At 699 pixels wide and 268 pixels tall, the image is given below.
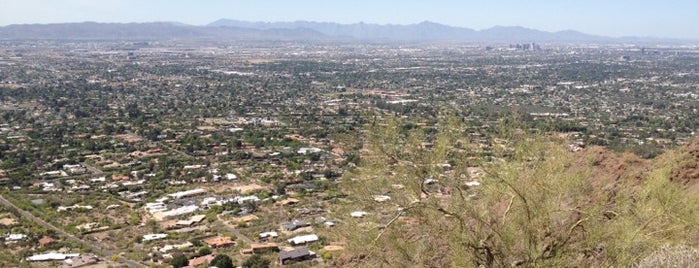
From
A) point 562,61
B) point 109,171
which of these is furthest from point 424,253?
point 562,61

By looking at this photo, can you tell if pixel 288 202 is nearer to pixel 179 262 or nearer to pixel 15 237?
pixel 179 262

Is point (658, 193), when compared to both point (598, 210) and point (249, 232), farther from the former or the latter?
point (249, 232)

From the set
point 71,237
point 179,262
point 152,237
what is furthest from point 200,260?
point 71,237

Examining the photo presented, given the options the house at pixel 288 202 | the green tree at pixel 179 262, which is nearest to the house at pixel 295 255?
the green tree at pixel 179 262

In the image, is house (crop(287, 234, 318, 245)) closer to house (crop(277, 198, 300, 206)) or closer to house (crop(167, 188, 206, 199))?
house (crop(277, 198, 300, 206))

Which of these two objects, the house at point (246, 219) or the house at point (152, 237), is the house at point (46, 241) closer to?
the house at point (152, 237)

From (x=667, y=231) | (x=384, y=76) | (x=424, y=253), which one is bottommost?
(x=384, y=76)
